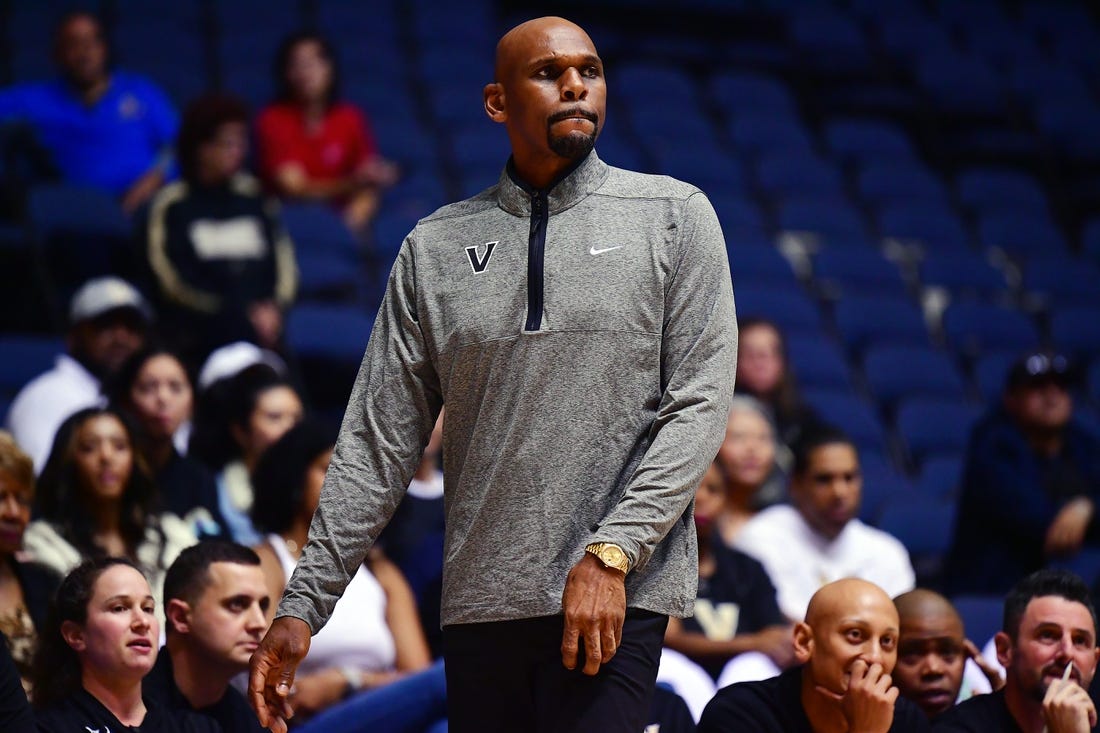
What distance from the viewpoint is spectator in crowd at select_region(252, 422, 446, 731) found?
3.79 m

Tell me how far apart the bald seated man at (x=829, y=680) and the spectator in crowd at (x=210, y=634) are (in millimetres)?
988

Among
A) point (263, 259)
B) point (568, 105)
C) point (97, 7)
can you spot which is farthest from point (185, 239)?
point (568, 105)

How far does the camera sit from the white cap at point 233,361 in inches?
188

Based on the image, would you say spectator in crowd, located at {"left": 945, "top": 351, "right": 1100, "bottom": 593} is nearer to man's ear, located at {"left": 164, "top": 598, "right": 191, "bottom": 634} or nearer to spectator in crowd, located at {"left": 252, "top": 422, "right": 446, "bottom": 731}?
spectator in crowd, located at {"left": 252, "top": 422, "right": 446, "bottom": 731}

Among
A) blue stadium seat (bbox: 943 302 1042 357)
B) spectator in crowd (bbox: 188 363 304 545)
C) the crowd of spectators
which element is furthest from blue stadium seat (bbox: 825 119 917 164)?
spectator in crowd (bbox: 188 363 304 545)

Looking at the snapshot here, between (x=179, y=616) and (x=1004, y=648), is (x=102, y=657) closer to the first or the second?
(x=179, y=616)

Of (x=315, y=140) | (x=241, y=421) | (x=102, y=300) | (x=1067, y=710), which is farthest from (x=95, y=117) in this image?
(x=1067, y=710)

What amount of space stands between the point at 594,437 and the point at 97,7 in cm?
594

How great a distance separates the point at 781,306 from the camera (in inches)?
259

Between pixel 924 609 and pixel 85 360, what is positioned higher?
pixel 85 360

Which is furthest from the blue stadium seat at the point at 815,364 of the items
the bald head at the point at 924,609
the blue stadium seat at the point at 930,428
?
the bald head at the point at 924,609

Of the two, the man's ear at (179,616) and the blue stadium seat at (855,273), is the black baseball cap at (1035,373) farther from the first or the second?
the man's ear at (179,616)

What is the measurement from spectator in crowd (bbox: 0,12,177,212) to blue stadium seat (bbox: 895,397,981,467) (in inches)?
122

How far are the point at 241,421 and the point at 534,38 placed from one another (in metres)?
2.64
